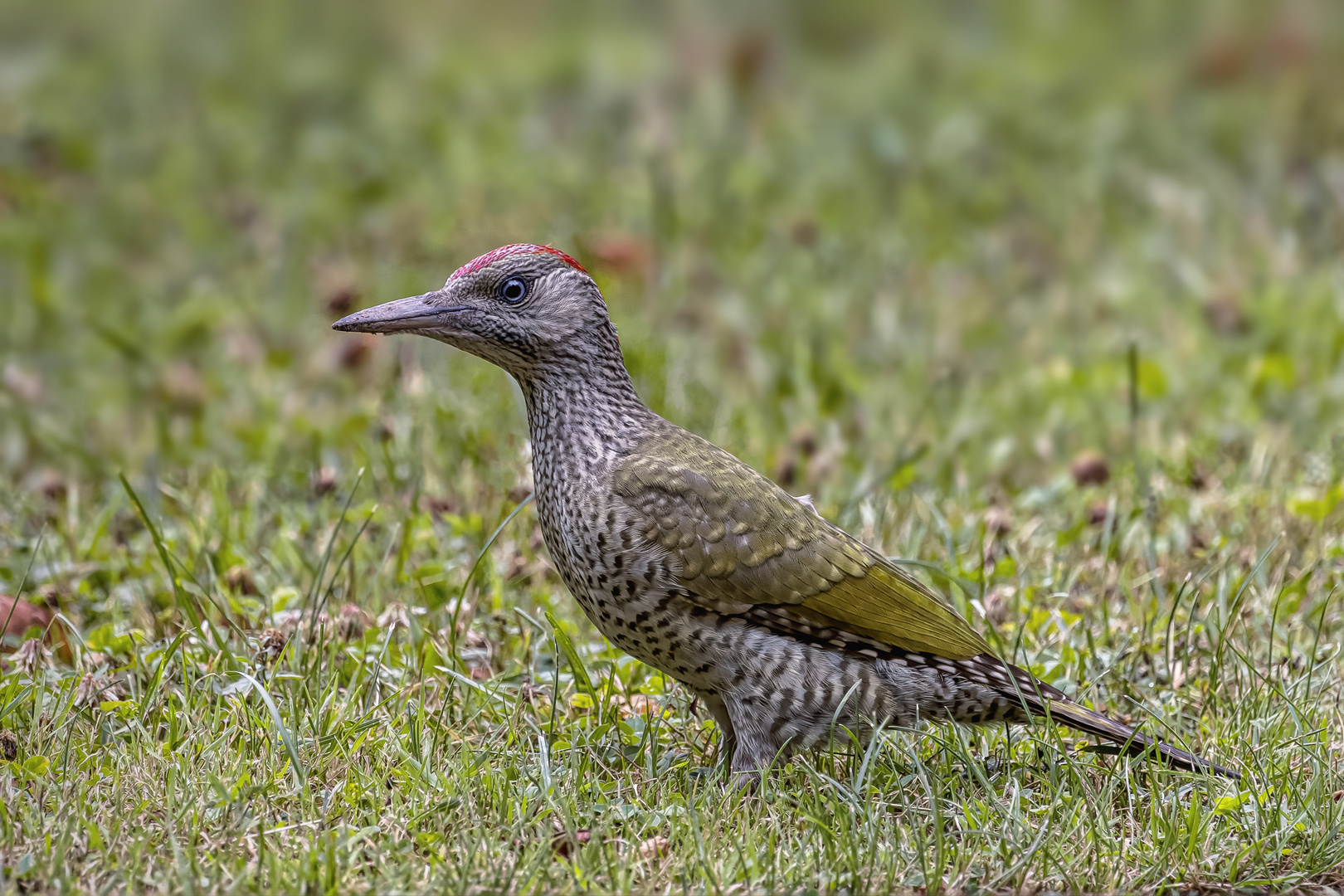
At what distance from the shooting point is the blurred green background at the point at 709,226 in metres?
5.91

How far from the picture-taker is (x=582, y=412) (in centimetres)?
381

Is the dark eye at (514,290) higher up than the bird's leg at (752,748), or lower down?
higher up

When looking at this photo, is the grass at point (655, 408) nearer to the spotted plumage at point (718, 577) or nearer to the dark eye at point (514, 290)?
the spotted plumage at point (718, 577)

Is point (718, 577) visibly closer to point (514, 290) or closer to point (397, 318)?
point (514, 290)

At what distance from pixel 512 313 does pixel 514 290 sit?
70 millimetres

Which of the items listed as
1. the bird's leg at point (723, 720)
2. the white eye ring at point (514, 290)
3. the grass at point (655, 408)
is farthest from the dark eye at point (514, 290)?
the bird's leg at point (723, 720)

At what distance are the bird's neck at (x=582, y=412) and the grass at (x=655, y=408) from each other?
0.46m

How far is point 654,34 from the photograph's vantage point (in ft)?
34.8

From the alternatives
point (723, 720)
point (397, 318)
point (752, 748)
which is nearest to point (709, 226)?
point (397, 318)

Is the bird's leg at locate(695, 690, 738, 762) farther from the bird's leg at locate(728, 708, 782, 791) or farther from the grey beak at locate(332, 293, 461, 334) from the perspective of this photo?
the grey beak at locate(332, 293, 461, 334)

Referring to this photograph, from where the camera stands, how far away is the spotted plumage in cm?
359

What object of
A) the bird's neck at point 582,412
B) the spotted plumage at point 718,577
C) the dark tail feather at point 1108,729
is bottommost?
the dark tail feather at point 1108,729

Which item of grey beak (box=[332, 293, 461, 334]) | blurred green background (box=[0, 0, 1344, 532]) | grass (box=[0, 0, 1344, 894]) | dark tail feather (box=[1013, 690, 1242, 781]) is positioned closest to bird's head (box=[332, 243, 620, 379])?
grey beak (box=[332, 293, 461, 334])

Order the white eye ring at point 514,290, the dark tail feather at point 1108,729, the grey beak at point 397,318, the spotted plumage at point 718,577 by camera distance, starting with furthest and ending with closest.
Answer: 1. the white eye ring at point 514,290
2. the grey beak at point 397,318
3. the spotted plumage at point 718,577
4. the dark tail feather at point 1108,729
